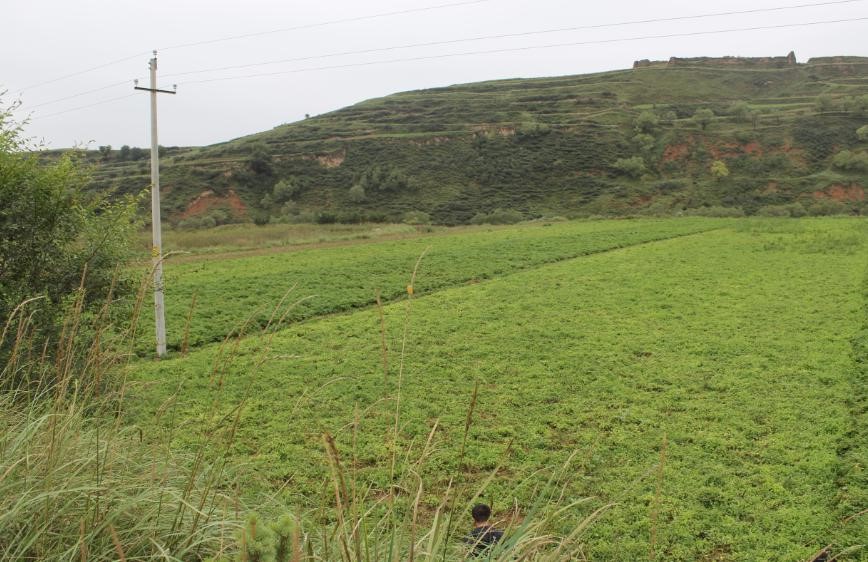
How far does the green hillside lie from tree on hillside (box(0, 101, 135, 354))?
150ft

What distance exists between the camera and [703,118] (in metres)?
74.9

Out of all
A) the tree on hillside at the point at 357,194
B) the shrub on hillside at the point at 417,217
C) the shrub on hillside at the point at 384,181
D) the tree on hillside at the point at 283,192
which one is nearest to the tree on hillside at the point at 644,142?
the shrub on hillside at the point at 384,181

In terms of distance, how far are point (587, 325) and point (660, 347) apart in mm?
2572

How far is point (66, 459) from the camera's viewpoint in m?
3.26

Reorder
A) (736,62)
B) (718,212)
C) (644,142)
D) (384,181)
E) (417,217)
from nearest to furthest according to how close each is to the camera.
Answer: (718,212), (417,217), (384,181), (644,142), (736,62)

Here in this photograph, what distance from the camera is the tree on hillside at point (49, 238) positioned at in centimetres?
872

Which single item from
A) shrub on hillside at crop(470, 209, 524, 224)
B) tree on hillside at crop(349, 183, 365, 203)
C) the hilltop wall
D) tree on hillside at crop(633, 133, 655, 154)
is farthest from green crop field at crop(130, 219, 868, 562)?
the hilltop wall

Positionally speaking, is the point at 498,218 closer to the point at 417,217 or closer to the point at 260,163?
the point at 417,217

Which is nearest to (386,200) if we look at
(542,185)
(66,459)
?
(542,185)

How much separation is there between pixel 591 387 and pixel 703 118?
73.2 m

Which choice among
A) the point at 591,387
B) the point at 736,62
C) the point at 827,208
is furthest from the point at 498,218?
the point at 736,62

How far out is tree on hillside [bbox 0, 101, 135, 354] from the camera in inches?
343

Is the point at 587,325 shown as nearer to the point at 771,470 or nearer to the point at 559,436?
the point at 559,436

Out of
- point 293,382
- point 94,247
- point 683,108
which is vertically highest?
point 683,108
